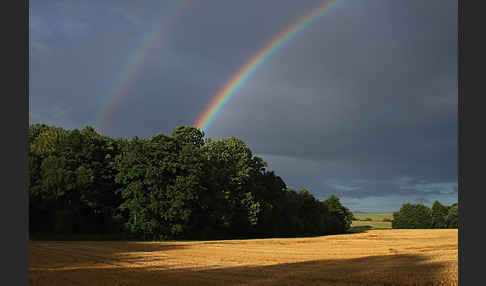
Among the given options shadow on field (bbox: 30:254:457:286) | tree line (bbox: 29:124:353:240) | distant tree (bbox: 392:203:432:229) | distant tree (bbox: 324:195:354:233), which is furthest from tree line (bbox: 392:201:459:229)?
shadow on field (bbox: 30:254:457:286)

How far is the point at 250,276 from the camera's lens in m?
17.7

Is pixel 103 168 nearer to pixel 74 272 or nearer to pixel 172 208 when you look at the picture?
pixel 172 208

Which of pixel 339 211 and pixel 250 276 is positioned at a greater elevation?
pixel 250 276

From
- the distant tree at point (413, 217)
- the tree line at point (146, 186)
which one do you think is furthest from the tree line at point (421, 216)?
the tree line at point (146, 186)

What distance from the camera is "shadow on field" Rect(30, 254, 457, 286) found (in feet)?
51.0

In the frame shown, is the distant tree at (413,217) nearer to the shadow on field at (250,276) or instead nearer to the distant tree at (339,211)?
the distant tree at (339,211)

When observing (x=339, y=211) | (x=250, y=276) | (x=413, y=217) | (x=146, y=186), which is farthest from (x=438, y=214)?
(x=250, y=276)

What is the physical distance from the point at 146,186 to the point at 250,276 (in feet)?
150

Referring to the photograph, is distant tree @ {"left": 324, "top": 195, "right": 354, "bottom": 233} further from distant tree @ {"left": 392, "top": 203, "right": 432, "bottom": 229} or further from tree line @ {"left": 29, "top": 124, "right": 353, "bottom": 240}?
tree line @ {"left": 29, "top": 124, "right": 353, "bottom": 240}

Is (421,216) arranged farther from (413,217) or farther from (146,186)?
(146,186)

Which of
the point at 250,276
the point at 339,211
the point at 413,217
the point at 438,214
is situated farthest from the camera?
the point at 413,217

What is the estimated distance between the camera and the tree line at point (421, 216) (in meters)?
143

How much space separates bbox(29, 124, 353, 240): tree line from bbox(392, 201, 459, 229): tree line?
88328 mm

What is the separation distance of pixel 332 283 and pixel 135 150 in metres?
51.1
